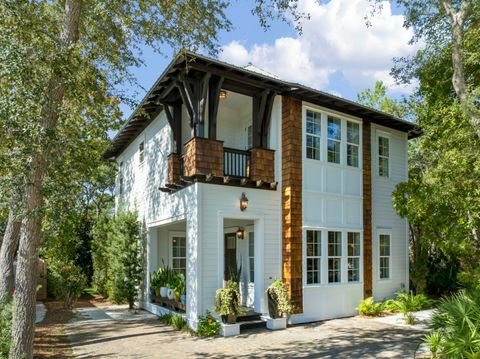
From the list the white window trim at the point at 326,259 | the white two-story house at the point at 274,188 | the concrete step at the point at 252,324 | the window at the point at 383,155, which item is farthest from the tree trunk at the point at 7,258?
the window at the point at 383,155

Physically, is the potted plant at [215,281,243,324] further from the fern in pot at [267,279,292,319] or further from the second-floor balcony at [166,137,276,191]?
the second-floor balcony at [166,137,276,191]

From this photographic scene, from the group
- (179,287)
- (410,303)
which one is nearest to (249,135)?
(179,287)

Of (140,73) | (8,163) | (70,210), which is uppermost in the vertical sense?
(140,73)

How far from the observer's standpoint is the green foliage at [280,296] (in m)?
10.2

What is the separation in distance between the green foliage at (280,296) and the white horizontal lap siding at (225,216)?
1.62ft

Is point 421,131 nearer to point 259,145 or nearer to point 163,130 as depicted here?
point 259,145

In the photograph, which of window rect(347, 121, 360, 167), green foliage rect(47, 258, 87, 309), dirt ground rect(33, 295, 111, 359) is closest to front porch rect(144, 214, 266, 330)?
green foliage rect(47, 258, 87, 309)

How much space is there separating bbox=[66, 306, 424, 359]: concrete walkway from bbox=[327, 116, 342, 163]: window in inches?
182

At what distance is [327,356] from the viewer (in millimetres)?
7816

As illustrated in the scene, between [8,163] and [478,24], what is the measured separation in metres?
11.8

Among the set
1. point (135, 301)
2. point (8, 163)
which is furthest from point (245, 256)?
point (8, 163)

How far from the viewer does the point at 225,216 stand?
413 inches

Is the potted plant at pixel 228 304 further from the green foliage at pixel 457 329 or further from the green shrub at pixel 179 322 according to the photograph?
the green foliage at pixel 457 329

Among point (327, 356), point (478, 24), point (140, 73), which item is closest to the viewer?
point (327, 356)
